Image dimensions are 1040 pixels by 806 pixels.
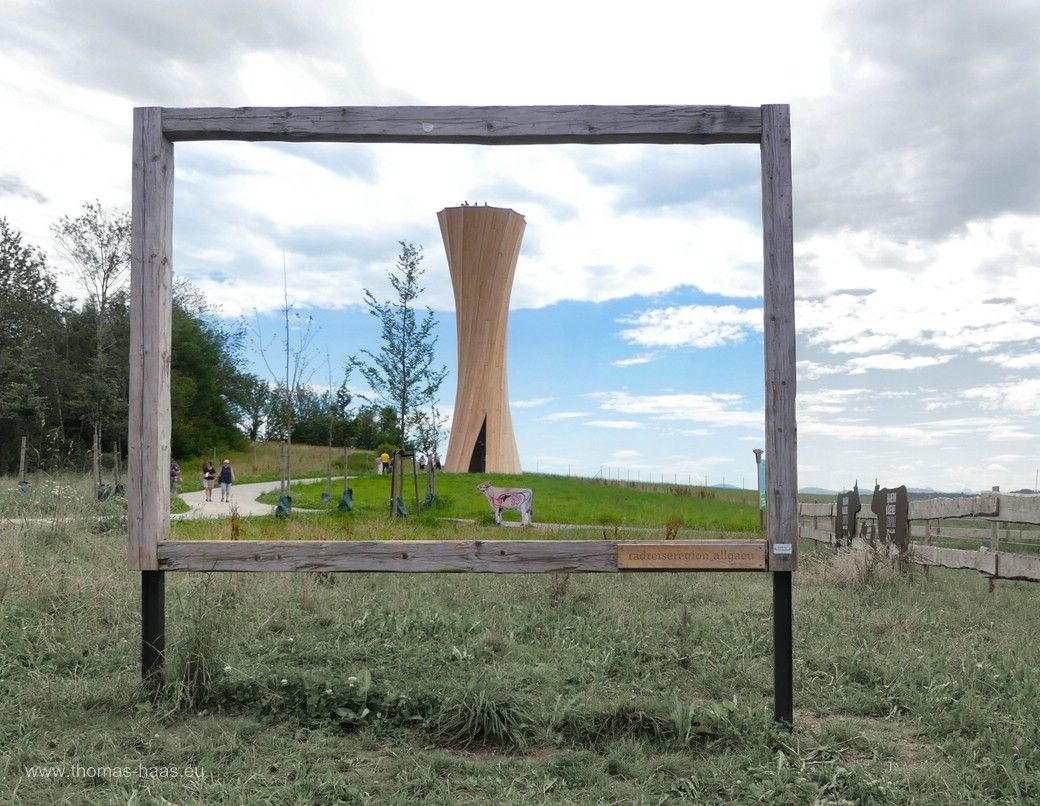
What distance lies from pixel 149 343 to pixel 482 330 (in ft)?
51.8

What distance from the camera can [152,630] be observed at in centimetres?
494

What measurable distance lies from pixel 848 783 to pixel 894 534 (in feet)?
25.4

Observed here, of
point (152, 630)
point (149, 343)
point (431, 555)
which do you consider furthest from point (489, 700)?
point (149, 343)

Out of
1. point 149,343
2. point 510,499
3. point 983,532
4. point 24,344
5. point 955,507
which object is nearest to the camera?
point 149,343

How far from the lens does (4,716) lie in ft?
15.2

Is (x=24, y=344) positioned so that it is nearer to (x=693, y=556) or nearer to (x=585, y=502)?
(x=585, y=502)

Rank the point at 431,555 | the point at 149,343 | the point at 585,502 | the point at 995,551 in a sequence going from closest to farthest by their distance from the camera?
the point at 431,555 < the point at 149,343 < the point at 995,551 < the point at 585,502

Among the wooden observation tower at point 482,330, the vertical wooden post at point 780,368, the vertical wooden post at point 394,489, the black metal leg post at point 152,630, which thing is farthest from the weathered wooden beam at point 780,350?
the wooden observation tower at point 482,330

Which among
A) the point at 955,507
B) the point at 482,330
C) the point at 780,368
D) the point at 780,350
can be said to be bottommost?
the point at 955,507

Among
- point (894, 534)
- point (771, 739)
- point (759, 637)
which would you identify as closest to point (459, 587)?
point (759, 637)

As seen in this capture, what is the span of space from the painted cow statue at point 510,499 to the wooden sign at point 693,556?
224 inches

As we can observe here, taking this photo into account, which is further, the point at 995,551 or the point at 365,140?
the point at 995,551

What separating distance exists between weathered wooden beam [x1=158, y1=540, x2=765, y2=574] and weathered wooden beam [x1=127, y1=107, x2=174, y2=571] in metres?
0.21

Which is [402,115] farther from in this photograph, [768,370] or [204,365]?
[204,365]
